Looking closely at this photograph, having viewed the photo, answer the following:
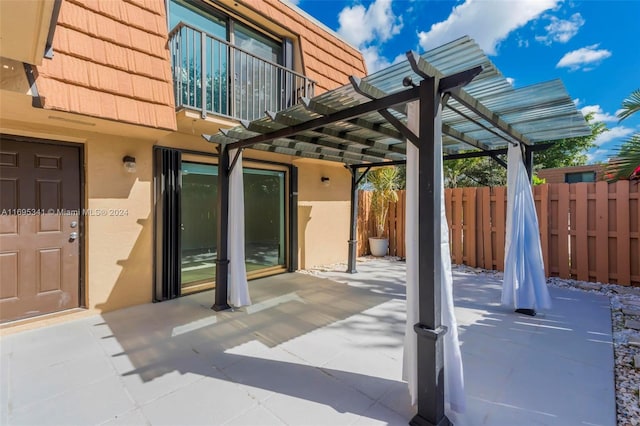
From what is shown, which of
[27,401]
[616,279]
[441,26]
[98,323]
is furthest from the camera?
[441,26]

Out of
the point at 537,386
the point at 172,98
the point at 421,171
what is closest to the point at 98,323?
the point at 172,98

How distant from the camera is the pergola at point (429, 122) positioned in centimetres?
216

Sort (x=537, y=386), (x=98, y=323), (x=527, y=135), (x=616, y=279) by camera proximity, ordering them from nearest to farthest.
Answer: (x=537, y=386) < (x=98, y=323) < (x=527, y=135) < (x=616, y=279)

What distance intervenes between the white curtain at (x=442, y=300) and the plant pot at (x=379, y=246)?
6877mm

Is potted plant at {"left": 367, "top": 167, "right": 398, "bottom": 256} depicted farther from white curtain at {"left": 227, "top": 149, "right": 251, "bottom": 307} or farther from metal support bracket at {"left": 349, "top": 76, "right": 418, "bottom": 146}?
metal support bracket at {"left": 349, "top": 76, "right": 418, "bottom": 146}

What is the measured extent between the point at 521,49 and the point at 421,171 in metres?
11.9

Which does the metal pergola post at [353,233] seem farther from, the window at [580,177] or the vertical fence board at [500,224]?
the window at [580,177]

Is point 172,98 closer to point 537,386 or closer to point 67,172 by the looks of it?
point 67,172

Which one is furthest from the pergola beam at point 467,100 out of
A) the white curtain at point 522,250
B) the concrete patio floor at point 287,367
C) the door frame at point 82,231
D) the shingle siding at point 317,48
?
the door frame at point 82,231

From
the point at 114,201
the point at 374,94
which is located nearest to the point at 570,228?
the point at 374,94

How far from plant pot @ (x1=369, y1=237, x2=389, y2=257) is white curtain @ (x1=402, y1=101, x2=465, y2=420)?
688 centimetres

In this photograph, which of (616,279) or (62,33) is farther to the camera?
(616,279)

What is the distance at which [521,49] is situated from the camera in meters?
10.5

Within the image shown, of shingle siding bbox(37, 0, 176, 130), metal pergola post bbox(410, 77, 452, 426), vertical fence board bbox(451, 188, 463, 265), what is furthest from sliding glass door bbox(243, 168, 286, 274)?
metal pergola post bbox(410, 77, 452, 426)
